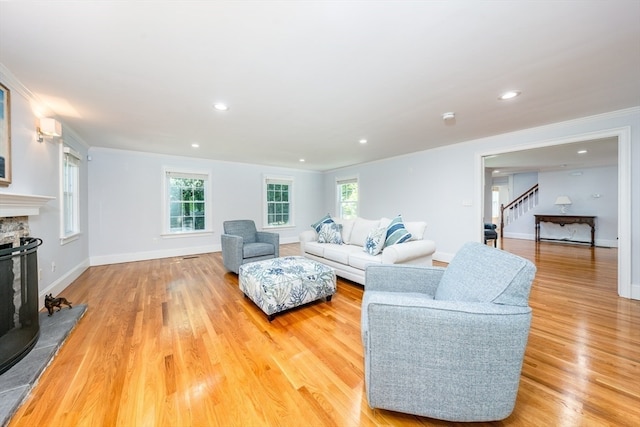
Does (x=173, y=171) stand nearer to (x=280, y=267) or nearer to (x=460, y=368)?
(x=280, y=267)

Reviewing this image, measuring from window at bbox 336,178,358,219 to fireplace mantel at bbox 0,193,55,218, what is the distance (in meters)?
5.72

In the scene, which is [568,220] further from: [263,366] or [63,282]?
[63,282]

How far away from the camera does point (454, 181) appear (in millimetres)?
4504

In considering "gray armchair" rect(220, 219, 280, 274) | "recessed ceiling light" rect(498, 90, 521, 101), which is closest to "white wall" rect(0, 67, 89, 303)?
"gray armchair" rect(220, 219, 280, 274)

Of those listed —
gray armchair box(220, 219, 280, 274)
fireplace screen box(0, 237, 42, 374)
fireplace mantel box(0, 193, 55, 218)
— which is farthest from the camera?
gray armchair box(220, 219, 280, 274)

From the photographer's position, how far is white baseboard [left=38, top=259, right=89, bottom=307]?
267cm

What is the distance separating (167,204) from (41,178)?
253 cm

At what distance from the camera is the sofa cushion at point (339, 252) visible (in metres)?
3.40

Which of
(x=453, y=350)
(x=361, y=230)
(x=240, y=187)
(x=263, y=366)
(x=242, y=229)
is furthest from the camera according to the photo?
(x=240, y=187)

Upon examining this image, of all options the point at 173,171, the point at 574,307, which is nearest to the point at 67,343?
the point at 173,171

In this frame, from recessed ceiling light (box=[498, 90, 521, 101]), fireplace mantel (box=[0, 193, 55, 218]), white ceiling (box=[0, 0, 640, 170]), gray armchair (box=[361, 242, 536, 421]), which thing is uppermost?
recessed ceiling light (box=[498, 90, 521, 101])

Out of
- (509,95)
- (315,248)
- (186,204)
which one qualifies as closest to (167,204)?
(186,204)

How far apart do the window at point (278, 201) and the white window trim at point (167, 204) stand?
4.65 feet

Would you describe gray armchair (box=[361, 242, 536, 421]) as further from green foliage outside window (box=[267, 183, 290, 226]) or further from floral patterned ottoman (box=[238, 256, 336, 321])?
green foliage outside window (box=[267, 183, 290, 226])
